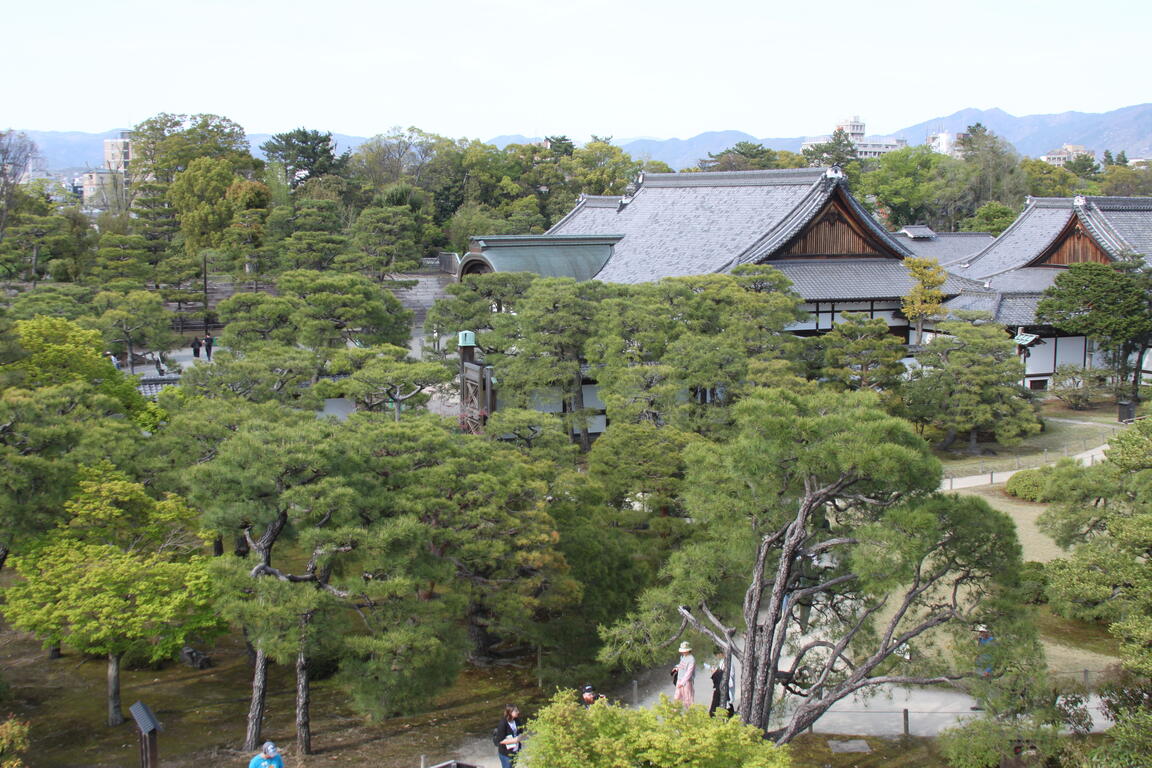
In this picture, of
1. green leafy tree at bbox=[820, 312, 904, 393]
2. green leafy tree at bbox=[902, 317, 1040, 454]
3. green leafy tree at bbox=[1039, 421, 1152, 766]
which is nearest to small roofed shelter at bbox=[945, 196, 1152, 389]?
green leafy tree at bbox=[902, 317, 1040, 454]

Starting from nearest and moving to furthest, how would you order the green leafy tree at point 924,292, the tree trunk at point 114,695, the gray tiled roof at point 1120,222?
the tree trunk at point 114,695 < the green leafy tree at point 924,292 < the gray tiled roof at point 1120,222

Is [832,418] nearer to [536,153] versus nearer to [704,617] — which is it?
[704,617]

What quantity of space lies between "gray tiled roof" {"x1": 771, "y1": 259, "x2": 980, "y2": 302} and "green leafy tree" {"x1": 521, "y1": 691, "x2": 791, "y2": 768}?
20526 mm

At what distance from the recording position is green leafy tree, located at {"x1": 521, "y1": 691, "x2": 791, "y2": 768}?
25.9 feet

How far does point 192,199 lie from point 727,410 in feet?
115

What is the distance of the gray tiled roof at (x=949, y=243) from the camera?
46781 mm

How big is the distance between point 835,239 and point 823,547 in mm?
20832

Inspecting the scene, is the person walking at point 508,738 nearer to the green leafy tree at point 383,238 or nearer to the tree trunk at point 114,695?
the tree trunk at point 114,695

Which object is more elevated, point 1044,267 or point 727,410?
point 1044,267

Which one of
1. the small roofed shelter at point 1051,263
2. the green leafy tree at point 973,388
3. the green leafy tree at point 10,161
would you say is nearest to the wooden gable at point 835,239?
the small roofed shelter at point 1051,263

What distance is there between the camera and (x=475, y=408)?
23.4 m

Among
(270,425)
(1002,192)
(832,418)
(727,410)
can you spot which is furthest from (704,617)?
(1002,192)

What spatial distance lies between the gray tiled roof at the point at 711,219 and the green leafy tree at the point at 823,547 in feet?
55.1

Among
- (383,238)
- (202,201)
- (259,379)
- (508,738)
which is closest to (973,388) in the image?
(259,379)
